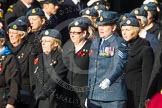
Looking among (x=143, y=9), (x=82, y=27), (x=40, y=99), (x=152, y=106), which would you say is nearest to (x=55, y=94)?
(x=40, y=99)

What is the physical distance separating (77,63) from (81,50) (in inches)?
7.9

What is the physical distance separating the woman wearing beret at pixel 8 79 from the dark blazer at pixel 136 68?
172cm

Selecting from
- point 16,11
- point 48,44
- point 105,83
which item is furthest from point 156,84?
point 16,11

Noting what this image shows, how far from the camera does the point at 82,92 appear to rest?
31.7 feet

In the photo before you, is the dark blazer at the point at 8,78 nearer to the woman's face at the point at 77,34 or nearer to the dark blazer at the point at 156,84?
the woman's face at the point at 77,34

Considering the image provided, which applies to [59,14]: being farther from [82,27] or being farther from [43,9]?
[82,27]

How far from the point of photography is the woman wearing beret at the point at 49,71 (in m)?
9.47

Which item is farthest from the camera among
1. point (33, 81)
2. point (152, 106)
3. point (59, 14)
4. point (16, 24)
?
point (59, 14)

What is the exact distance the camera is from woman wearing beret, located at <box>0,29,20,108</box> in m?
9.25

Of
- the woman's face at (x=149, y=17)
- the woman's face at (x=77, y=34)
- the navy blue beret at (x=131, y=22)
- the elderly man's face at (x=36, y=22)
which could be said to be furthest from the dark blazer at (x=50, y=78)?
the woman's face at (x=149, y=17)

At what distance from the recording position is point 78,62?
9.57 meters

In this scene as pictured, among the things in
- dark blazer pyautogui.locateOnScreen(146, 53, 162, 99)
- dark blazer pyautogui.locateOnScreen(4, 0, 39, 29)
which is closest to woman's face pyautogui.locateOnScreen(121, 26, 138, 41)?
dark blazer pyautogui.locateOnScreen(146, 53, 162, 99)

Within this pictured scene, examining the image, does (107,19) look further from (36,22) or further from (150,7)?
(150,7)

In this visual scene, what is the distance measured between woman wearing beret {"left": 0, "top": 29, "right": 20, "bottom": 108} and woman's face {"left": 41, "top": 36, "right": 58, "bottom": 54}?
47 centimetres
